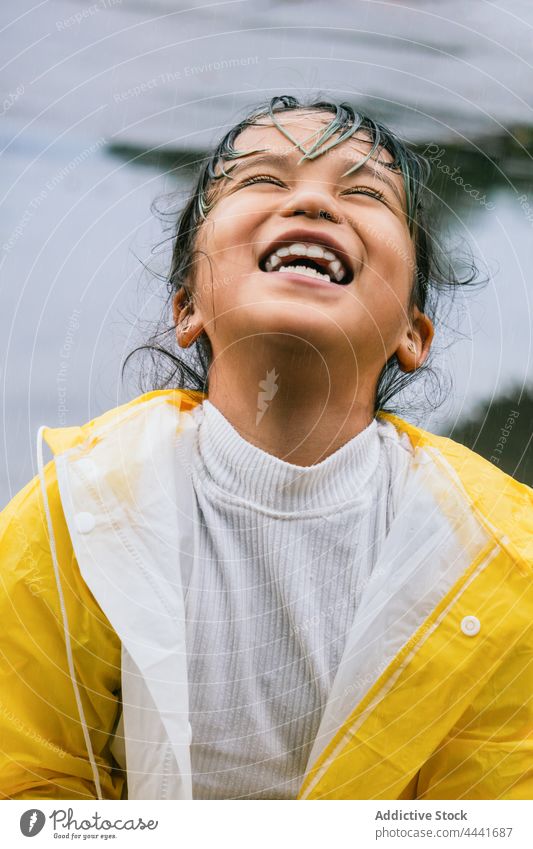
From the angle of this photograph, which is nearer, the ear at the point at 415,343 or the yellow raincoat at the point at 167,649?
the yellow raincoat at the point at 167,649

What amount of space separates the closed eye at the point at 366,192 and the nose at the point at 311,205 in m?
0.02

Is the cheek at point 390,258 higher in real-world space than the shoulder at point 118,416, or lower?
higher

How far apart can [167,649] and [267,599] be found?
3.3 inches

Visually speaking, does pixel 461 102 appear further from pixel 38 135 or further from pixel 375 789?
pixel 375 789

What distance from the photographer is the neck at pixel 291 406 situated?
69 centimetres

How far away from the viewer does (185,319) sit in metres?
0.74

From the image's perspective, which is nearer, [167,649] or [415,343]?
[167,649]

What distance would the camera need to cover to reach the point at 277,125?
70cm

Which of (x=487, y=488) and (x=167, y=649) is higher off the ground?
(x=487, y=488)

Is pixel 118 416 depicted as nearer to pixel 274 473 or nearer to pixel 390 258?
pixel 274 473

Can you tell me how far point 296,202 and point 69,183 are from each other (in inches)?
7.4
